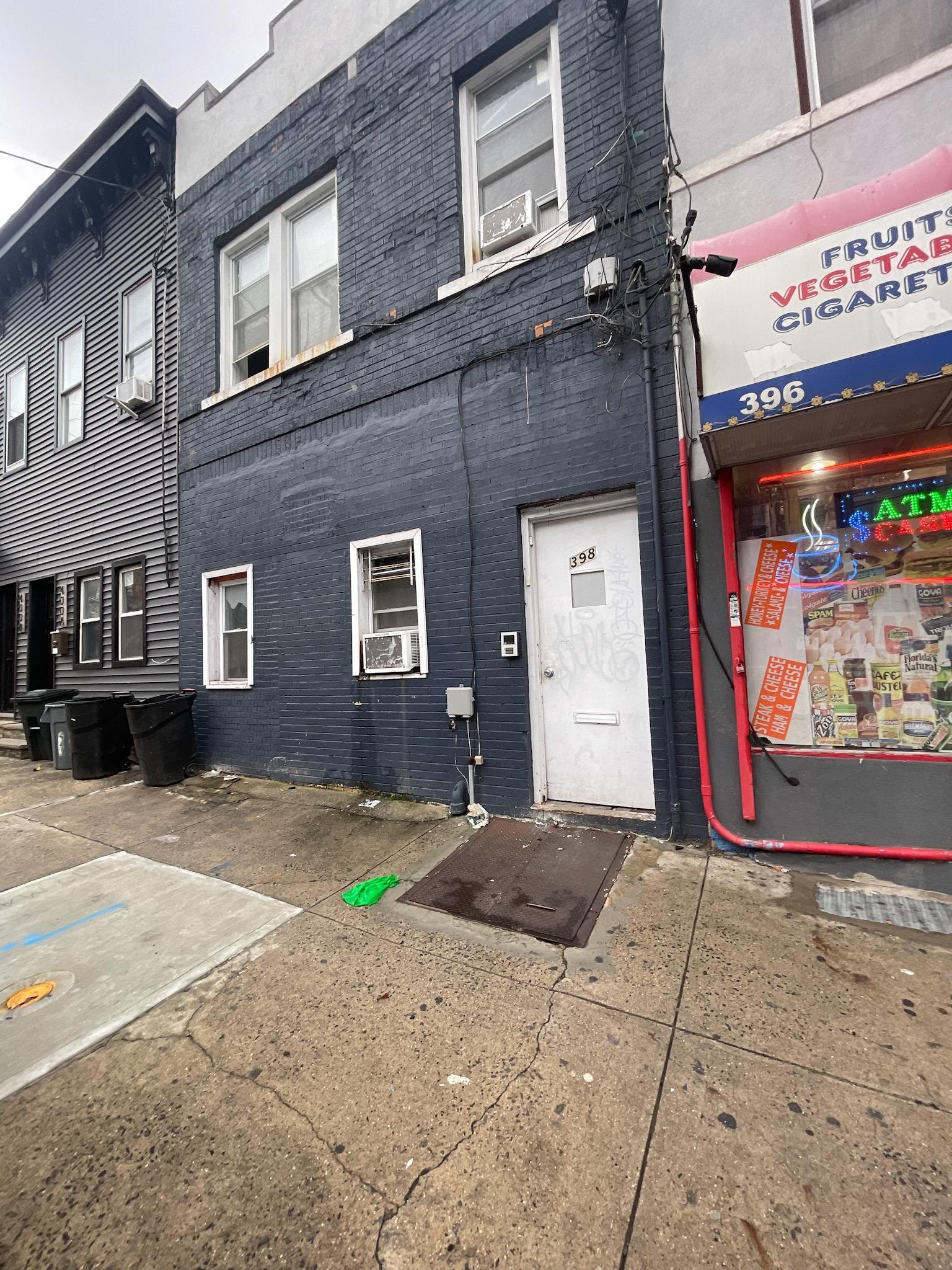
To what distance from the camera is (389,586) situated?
5.61 meters

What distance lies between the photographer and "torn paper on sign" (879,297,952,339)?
2703 millimetres

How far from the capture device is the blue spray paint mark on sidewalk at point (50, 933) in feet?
10.0

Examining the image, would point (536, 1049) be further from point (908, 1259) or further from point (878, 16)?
point (878, 16)

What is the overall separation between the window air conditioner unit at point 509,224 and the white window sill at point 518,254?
0.21 ft

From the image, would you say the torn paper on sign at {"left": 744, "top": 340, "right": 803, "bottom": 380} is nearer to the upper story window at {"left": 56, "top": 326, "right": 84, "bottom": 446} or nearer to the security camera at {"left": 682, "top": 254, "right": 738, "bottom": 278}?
the security camera at {"left": 682, "top": 254, "right": 738, "bottom": 278}

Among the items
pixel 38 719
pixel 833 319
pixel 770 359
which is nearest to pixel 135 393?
pixel 38 719

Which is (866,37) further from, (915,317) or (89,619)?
(89,619)

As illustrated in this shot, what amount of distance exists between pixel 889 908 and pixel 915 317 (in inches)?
127

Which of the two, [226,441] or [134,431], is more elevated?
[134,431]

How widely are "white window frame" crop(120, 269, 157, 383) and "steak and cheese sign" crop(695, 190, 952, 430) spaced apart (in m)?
8.56

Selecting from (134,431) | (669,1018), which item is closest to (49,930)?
(669,1018)

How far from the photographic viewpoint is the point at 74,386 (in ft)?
31.0

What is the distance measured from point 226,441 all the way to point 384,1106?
7.17m

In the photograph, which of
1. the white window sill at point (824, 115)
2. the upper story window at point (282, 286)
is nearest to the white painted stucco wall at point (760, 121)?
the white window sill at point (824, 115)
